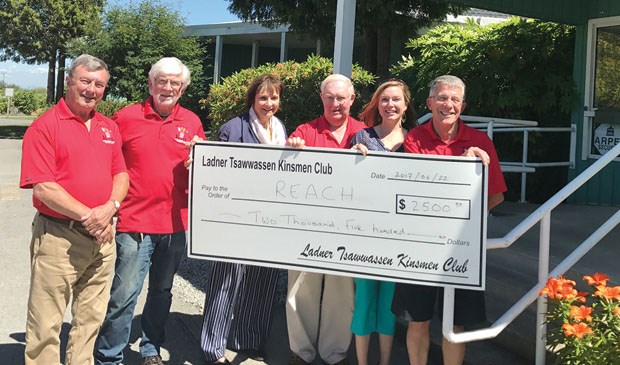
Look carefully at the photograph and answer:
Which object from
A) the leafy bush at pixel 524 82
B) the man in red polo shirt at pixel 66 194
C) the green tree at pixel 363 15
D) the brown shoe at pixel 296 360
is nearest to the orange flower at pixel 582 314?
the brown shoe at pixel 296 360

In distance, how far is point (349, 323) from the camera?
3729 millimetres

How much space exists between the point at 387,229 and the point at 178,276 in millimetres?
3374

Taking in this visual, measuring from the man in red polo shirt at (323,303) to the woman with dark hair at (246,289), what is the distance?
0.89 feet

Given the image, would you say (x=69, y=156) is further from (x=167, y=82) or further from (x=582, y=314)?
(x=582, y=314)

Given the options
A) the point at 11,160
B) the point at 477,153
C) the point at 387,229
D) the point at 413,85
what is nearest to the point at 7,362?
the point at 387,229

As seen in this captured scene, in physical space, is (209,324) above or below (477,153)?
below

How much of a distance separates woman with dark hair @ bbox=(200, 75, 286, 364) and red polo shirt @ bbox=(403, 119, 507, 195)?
0.99 meters

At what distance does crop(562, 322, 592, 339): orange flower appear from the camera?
8.33 ft

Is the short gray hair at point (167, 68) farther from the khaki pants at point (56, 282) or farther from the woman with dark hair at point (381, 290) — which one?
the woman with dark hair at point (381, 290)

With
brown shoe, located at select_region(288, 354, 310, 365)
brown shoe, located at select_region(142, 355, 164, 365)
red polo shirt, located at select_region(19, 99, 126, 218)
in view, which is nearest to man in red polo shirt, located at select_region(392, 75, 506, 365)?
brown shoe, located at select_region(288, 354, 310, 365)

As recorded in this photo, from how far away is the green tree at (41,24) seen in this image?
94.3ft

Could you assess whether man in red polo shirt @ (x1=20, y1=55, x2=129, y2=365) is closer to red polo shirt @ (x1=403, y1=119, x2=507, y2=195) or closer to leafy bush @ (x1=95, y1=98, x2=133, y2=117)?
red polo shirt @ (x1=403, y1=119, x2=507, y2=195)

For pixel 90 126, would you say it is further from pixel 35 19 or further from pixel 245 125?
pixel 35 19

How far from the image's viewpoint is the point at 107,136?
325 centimetres
